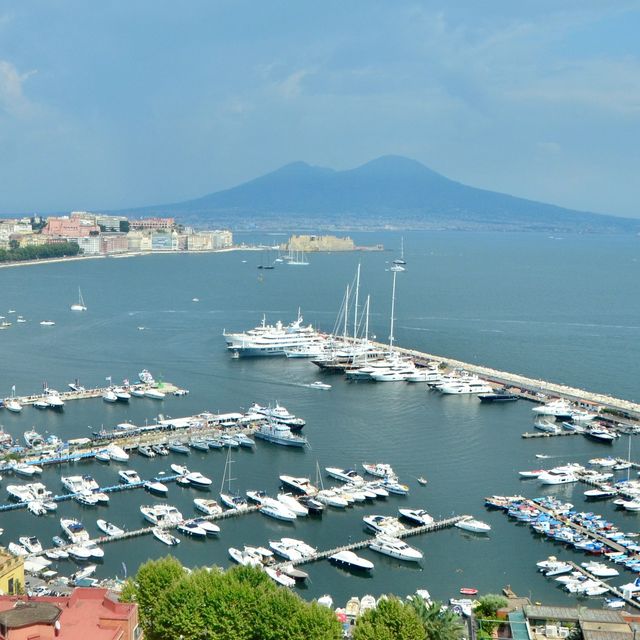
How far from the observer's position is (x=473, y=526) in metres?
10.6

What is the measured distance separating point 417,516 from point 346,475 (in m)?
1.73

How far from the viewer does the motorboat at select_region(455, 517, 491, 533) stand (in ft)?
34.8

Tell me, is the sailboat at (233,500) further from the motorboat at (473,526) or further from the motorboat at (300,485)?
the motorboat at (473,526)

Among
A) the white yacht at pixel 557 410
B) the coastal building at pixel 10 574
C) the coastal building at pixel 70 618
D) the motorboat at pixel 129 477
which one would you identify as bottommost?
the motorboat at pixel 129 477

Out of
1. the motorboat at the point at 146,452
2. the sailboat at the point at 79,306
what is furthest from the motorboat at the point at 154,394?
the sailboat at the point at 79,306

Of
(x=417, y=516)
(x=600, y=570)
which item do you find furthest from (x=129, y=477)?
(x=600, y=570)

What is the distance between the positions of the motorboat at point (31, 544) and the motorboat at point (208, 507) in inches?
A: 79.5

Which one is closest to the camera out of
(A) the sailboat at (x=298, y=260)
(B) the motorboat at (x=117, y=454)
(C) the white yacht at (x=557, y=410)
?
(B) the motorboat at (x=117, y=454)

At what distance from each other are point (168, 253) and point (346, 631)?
56.7 meters

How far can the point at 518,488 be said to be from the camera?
12.2 m

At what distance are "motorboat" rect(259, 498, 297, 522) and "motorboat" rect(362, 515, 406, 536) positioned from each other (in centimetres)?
92

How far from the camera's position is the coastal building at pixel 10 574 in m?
7.29

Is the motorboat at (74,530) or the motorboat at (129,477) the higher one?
the motorboat at (129,477)

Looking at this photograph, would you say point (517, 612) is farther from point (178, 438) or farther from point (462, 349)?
point (462, 349)
